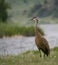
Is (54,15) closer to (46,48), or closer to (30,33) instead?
(30,33)

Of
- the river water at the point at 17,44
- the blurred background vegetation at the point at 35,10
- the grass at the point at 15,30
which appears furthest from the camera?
the blurred background vegetation at the point at 35,10

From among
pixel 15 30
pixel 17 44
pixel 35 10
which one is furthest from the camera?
pixel 35 10

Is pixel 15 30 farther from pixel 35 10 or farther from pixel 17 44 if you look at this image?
pixel 35 10

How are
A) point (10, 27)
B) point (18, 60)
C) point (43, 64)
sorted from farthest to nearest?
1. point (10, 27)
2. point (18, 60)
3. point (43, 64)

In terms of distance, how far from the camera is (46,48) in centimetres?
1636

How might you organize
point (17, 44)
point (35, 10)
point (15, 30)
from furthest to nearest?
1. point (35, 10)
2. point (15, 30)
3. point (17, 44)

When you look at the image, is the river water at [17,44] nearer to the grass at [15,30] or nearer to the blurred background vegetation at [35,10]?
the grass at [15,30]

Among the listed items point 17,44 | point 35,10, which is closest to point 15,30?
point 17,44

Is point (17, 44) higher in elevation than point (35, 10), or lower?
lower

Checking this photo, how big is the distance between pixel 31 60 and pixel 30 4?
122m

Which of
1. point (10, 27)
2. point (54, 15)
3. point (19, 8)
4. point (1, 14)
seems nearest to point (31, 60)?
point (10, 27)

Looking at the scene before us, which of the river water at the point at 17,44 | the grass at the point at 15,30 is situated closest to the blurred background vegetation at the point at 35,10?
the grass at the point at 15,30

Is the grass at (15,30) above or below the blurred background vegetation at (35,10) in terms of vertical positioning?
below

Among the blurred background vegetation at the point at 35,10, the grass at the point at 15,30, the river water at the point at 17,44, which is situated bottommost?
the river water at the point at 17,44
